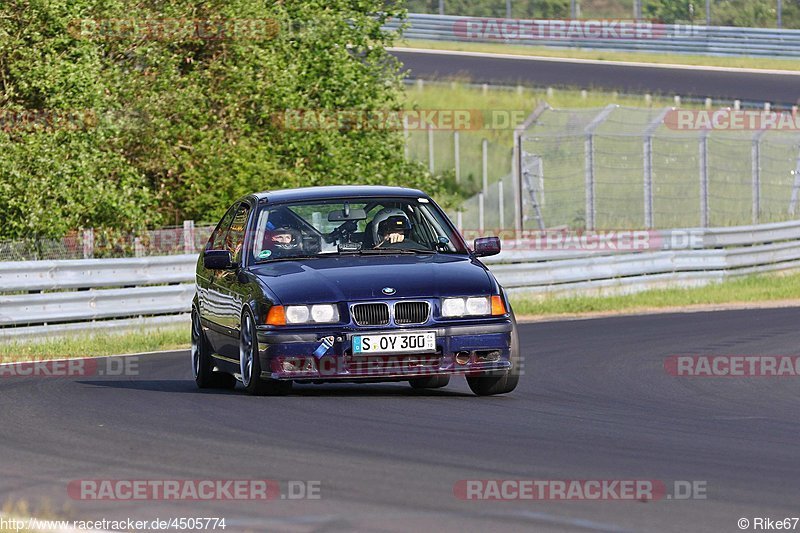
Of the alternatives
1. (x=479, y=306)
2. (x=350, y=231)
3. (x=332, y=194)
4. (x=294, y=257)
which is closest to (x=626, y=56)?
(x=332, y=194)

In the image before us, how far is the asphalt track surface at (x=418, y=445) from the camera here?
6.58 meters

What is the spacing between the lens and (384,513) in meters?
6.56

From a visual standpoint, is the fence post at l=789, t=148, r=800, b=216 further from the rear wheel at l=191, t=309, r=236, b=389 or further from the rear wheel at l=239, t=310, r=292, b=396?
the rear wheel at l=239, t=310, r=292, b=396

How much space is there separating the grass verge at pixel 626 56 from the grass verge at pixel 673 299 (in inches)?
1024

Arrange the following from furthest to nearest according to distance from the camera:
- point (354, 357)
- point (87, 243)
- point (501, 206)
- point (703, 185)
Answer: point (501, 206)
point (703, 185)
point (87, 243)
point (354, 357)

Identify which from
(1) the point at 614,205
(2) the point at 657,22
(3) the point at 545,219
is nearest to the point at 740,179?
(1) the point at 614,205

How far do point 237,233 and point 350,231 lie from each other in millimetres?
1204

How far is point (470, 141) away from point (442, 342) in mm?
32835

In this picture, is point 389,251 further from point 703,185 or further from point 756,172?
point 756,172

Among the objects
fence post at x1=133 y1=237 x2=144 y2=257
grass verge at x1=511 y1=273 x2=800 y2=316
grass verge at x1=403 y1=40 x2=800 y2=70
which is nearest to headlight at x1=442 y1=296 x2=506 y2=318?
fence post at x1=133 y1=237 x2=144 y2=257

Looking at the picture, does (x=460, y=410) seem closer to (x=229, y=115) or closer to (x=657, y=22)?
(x=229, y=115)

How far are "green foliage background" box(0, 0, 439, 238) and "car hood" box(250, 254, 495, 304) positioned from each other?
11612 mm

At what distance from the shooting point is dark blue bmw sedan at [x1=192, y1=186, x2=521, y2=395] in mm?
10641

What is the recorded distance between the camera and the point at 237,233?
1259 centimetres
